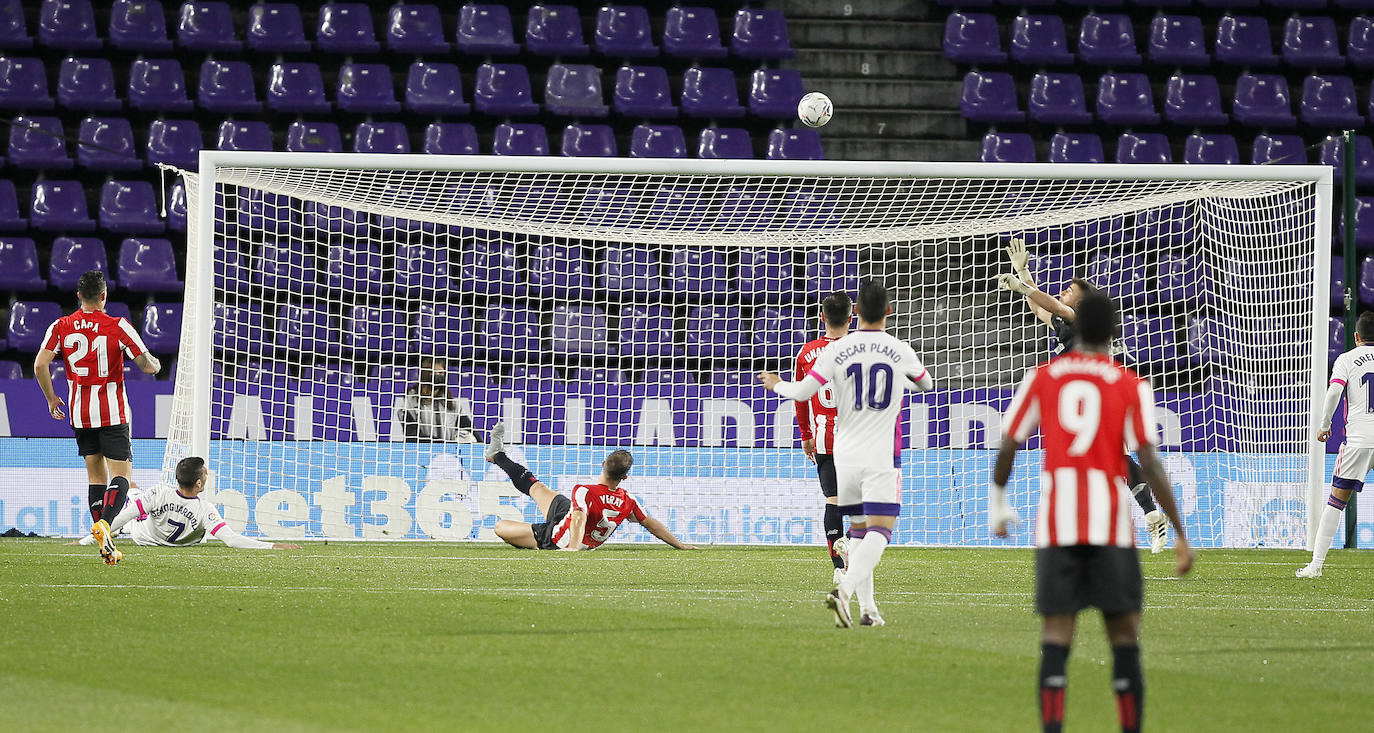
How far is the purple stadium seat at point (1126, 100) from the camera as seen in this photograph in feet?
63.4

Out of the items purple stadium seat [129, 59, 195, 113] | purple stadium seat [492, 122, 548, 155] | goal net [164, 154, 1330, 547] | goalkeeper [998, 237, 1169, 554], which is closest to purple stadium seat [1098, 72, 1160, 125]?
goal net [164, 154, 1330, 547]

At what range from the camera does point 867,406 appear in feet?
25.4

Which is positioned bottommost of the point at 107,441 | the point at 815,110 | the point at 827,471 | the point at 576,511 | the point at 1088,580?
the point at 576,511

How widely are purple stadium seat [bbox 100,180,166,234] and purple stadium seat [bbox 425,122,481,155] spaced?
10.3ft

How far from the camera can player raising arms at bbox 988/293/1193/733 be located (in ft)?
15.0

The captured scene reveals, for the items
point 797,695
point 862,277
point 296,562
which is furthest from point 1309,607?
point 862,277


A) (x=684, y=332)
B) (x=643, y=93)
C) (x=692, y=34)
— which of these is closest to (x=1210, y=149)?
(x=692, y=34)

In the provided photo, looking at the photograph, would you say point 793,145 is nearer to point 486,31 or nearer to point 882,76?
point 882,76

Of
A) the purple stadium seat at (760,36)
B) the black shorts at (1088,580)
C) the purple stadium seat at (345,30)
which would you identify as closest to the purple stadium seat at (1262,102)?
the purple stadium seat at (760,36)

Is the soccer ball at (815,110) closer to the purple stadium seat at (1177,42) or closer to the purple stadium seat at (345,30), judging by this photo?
the purple stadium seat at (345,30)

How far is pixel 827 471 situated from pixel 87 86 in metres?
12.3

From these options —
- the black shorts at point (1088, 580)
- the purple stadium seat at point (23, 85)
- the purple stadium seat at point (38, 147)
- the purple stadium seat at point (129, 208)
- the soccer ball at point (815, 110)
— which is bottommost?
the black shorts at point (1088, 580)

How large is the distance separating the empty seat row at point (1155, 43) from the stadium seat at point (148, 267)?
966 centimetres

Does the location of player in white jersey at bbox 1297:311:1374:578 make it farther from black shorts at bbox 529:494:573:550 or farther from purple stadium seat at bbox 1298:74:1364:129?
purple stadium seat at bbox 1298:74:1364:129
